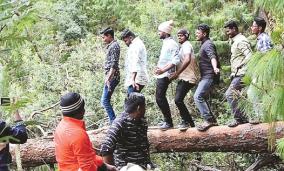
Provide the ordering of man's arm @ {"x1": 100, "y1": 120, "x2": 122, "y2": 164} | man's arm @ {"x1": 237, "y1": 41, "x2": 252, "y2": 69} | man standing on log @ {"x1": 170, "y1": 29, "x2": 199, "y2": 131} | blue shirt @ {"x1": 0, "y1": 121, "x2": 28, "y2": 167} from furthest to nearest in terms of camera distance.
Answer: man standing on log @ {"x1": 170, "y1": 29, "x2": 199, "y2": 131} → man's arm @ {"x1": 237, "y1": 41, "x2": 252, "y2": 69} → man's arm @ {"x1": 100, "y1": 120, "x2": 122, "y2": 164} → blue shirt @ {"x1": 0, "y1": 121, "x2": 28, "y2": 167}

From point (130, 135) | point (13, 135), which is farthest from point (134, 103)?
point (13, 135)

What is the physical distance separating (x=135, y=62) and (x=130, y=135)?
8.01 feet

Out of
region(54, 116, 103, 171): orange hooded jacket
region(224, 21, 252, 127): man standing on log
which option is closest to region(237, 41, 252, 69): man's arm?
region(224, 21, 252, 127): man standing on log

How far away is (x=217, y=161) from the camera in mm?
8344

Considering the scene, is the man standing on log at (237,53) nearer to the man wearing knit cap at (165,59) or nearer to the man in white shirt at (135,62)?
the man wearing knit cap at (165,59)

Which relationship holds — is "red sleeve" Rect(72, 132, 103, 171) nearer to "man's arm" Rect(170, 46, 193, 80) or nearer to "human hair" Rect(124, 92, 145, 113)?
"human hair" Rect(124, 92, 145, 113)

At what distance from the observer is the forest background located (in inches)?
81.7

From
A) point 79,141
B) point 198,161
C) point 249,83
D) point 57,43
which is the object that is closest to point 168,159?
point 198,161

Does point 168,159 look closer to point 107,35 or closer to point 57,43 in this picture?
point 107,35

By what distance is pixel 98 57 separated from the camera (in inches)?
492

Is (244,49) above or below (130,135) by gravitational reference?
above

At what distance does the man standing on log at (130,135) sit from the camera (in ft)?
15.0

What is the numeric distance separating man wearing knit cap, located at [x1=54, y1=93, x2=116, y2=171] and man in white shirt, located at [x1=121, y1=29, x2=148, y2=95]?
3.15 m

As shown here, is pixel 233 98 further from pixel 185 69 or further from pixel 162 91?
pixel 162 91
